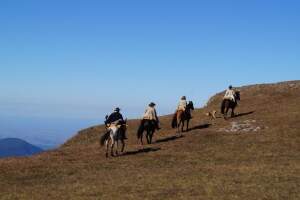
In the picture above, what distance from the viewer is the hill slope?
22.6 meters

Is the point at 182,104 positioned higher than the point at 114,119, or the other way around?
the point at 182,104

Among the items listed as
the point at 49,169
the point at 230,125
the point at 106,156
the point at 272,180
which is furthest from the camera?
the point at 230,125

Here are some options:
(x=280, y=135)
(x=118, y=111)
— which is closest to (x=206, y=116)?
(x=280, y=135)

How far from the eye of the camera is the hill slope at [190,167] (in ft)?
74.3

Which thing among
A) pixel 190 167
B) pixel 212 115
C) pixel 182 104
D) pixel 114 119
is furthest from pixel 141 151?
pixel 212 115

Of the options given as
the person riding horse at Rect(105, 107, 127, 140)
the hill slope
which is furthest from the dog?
the person riding horse at Rect(105, 107, 127, 140)

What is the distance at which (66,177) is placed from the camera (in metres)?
28.3

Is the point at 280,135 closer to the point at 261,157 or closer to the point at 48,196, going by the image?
the point at 261,157

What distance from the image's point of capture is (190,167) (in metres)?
29.8

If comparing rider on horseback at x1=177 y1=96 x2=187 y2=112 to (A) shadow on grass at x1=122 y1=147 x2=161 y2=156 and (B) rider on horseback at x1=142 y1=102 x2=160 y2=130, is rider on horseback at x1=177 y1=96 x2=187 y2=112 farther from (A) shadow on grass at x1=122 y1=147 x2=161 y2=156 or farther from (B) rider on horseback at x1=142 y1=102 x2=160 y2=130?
(A) shadow on grass at x1=122 y1=147 x2=161 y2=156

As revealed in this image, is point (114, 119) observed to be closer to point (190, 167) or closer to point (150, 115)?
point (150, 115)

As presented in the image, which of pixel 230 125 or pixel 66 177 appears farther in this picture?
pixel 230 125

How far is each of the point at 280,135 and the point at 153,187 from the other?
19.8m

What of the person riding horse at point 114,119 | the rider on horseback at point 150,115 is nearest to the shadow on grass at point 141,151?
the person riding horse at point 114,119
